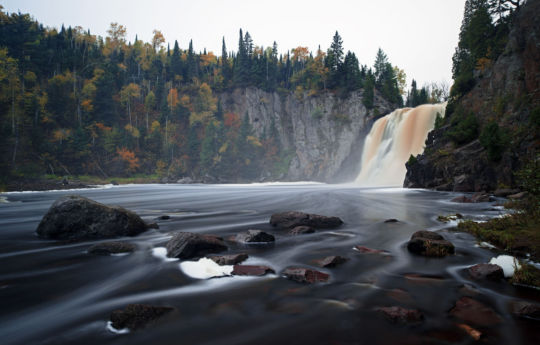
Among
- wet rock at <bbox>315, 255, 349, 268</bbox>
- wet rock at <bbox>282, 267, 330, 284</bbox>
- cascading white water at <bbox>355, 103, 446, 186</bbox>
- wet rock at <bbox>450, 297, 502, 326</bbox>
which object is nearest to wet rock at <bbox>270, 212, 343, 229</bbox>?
wet rock at <bbox>315, 255, 349, 268</bbox>

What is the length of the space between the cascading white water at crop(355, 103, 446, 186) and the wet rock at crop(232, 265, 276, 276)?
3393 centimetres

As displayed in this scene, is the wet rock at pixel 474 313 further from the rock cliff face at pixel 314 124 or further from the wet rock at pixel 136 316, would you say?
the rock cliff face at pixel 314 124

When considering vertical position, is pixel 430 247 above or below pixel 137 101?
below

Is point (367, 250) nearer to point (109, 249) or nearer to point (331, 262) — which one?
point (331, 262)

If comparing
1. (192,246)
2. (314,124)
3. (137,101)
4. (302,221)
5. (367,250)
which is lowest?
(367,250)

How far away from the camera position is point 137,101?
84.3m

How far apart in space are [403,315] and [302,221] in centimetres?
647

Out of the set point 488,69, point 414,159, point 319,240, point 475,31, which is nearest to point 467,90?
point 488,69

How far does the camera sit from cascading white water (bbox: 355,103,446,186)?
37031mm

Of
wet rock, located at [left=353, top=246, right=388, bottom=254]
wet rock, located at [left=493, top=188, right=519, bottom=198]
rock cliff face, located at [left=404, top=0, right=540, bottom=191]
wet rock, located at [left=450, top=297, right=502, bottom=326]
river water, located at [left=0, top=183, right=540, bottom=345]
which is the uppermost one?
rock cliff face, located at [left=404, top=0, right=540, bottom=191]

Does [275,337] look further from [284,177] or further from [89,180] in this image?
[284,177]

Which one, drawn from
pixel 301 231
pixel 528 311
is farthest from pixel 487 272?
pixel 301 231

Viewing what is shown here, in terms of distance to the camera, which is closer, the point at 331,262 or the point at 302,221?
the point at 331,262

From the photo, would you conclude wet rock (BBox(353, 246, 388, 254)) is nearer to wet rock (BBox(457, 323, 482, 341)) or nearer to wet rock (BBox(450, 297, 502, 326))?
wet rock (BBox(450, 297, 502, 326))
